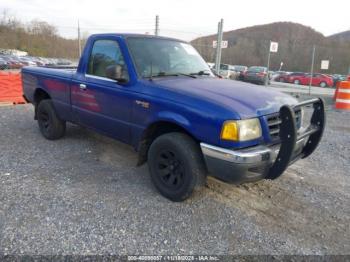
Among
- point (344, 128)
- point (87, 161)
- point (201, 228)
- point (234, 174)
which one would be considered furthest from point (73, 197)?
point (344, 128)

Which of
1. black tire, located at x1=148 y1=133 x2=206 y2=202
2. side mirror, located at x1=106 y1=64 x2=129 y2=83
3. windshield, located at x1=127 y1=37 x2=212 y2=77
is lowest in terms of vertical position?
black tire, located at x1=148 y1=133 x2=206 y2=202

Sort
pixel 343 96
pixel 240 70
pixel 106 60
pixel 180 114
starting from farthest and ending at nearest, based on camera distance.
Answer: pixel 240 70 → pixel 343 96 → pixel 106 60 → pixel 180 114

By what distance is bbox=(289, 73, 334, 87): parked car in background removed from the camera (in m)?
30.8

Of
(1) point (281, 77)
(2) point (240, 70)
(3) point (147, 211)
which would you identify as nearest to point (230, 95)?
(3) point (147, 211)

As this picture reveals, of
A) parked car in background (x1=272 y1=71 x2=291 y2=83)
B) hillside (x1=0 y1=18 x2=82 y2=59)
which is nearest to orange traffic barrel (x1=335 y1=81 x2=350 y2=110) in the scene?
parked car in background (x1=272 y1=71 x2=291 y2=83)

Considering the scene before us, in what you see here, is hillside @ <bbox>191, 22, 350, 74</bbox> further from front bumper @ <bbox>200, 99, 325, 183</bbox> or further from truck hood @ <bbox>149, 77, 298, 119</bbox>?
front bumper @ <bbox>200, 99, 325, 183</bbox>

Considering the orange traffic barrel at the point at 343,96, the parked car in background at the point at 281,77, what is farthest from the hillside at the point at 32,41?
the orange traffic barrel at the point at 343,96

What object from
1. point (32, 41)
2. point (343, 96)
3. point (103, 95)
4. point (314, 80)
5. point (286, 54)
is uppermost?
point (32, 41)

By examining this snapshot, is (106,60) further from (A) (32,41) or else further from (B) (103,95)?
(A) (32,41)

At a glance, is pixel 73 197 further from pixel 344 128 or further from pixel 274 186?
pixel 344 128

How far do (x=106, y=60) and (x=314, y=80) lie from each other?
105ft

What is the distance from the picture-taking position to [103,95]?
4.10 meters

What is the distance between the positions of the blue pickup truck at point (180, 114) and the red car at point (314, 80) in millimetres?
Result: 30313

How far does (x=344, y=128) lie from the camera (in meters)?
7.68
